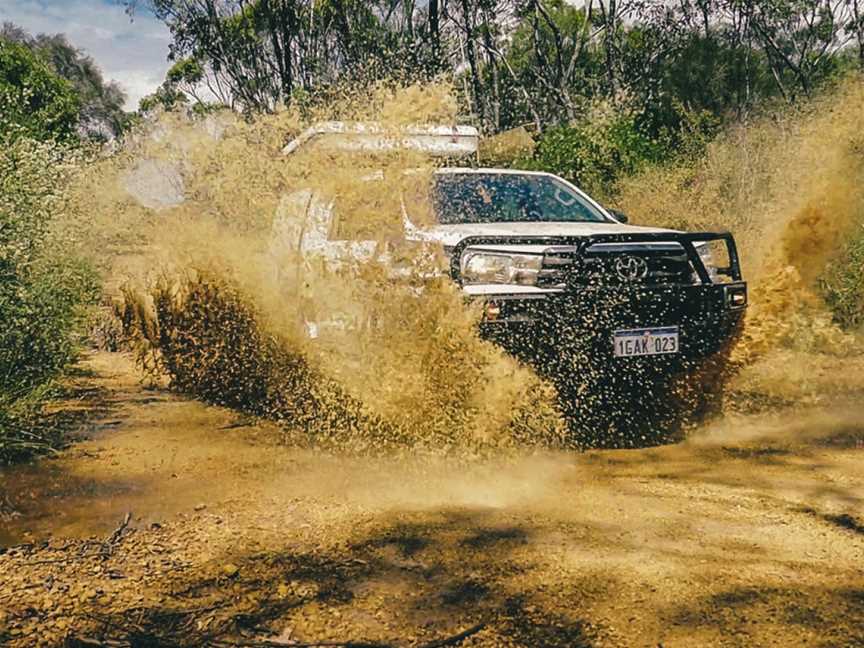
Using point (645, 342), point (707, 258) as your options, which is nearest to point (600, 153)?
point (707, 258)

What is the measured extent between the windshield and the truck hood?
0.64 ft

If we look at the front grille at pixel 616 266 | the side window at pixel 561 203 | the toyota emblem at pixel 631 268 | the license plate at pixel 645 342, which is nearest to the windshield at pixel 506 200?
the side window at pixel 561 203

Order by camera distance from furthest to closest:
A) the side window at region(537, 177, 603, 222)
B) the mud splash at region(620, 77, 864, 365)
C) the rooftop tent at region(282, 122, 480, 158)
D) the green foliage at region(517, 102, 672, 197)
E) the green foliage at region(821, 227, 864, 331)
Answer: the green foliage at region(517, 102, 672, 197) < the green foliage at region(821, 227, 864, 331) < the side window at region(537, 177, 603, 222) < the mud splash at region(620, 77, 864, 365) < the rooftop tent at region(282, 122, 480, 158)

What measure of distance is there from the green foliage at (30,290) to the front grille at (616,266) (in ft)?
10.6

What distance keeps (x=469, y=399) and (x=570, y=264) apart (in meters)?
0.96

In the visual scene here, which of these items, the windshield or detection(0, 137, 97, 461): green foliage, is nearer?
detection(0, 137, 97, 461): green foliage

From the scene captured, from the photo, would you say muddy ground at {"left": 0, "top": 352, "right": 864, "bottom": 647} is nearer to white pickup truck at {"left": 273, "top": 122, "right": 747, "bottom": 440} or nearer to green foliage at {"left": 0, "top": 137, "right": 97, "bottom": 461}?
green foliage at {"left": 0, "top": 137, "right": 97, "bottom": 461}

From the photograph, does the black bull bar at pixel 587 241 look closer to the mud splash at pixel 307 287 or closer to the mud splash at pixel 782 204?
the mud splash at pixel 307 287

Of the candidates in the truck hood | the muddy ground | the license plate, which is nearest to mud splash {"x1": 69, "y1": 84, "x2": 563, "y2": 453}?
the truck hood

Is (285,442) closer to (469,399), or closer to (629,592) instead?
(469,399)

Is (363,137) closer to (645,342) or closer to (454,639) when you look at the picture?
(645,342)

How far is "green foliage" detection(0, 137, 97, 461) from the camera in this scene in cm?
531

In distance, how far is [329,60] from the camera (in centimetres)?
2764

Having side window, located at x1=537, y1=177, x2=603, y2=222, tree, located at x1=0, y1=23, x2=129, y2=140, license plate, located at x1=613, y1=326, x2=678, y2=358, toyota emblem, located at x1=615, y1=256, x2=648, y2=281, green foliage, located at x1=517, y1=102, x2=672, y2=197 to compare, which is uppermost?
tree, located at x1=0, y1=23, x2=129, y2=140
